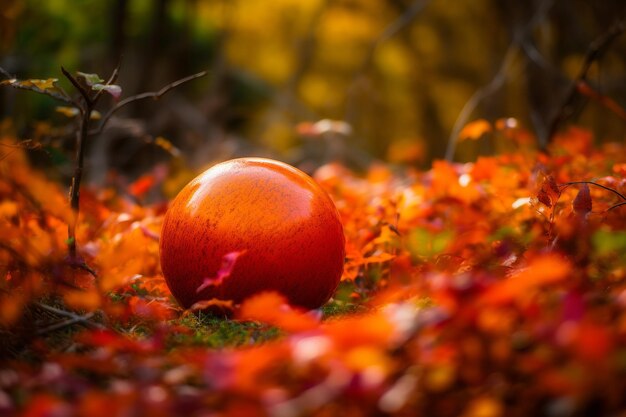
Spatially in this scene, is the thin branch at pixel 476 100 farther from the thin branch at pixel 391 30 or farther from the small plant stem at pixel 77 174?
the small plant stem at pixel 77 174

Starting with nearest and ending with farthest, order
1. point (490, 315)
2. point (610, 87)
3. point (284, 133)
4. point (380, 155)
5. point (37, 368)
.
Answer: point (490, 315), point (37, 368), point (610, 87), point (284, 133), point (380, 155)

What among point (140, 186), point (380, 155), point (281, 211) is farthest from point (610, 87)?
point (380, 155)

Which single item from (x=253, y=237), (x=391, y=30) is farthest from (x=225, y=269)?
(x=391, y=30)

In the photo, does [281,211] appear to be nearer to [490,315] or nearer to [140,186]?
[490,315]

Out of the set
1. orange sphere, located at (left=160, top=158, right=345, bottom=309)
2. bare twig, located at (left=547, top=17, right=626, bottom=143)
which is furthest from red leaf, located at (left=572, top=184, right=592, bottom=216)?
bare twig, located at (left=547, top=17, right=626, bottom=143)

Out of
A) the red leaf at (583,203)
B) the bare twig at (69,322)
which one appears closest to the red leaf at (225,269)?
the bare twig at (69,322)

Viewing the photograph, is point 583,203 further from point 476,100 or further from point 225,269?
point 476,100
